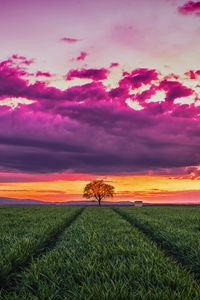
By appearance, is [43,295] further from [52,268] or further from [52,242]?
[52,242]

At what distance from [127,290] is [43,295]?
1556 mm

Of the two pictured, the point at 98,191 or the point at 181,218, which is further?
the point at 98,191

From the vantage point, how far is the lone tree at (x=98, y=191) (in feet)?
398

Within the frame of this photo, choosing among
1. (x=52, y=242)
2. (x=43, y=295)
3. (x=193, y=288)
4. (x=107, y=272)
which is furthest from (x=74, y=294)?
(x=52, y=242)

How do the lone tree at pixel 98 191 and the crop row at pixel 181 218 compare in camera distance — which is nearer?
the crop row at pixel 181 218

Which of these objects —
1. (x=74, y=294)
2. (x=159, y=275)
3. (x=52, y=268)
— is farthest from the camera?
(x=52, y=268)

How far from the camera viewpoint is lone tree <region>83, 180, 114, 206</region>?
121 metres

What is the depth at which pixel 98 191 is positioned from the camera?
12119 cm

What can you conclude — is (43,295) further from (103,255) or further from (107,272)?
(103,255)

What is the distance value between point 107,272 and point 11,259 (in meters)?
3.45

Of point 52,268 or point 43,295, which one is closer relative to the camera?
point 43,295

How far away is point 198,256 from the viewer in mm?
11820

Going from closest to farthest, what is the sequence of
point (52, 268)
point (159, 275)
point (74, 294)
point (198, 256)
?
point (74, 294) → point (159, 275) → point (52, 268) → point (198, 256)

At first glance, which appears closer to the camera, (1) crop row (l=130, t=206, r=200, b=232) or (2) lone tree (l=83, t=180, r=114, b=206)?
(1) crop row (l=130, t=206, r=200, b=232)
